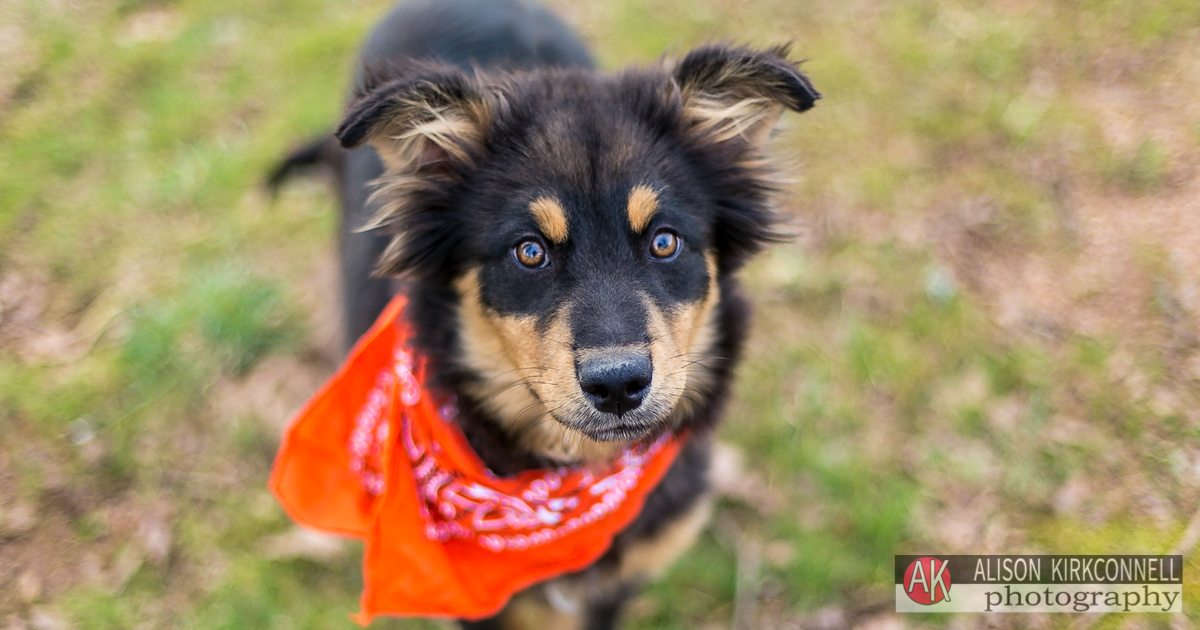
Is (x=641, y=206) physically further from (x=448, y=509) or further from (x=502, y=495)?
(x=448, y=509)

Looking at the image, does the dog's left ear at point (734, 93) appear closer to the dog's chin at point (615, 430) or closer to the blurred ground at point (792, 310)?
the blurred ground at point (792, 310)

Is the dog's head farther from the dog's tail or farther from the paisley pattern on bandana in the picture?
the dog's tail

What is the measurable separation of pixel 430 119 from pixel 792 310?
266 centimetres

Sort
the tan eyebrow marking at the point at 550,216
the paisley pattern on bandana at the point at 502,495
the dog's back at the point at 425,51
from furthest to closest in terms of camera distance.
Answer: the dog's back at the point at 425,51 → the paisley pattern on bandana at the point at 502,495 → the tan eyebrow marking at the point at 550,216

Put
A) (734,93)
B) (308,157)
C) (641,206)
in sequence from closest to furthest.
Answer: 1. (641,206)
2. (734,93)
3. (308,157)

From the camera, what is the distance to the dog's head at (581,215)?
238 centimetres

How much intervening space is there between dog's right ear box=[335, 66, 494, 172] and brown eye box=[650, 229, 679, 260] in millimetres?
667

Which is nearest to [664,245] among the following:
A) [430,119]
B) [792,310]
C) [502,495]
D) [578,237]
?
[578,237]

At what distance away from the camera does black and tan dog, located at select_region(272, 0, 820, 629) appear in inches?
94.3

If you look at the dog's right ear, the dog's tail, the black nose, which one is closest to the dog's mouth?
the black nose

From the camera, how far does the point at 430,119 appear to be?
2.61 metres

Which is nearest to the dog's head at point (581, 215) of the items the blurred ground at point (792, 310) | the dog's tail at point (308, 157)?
the blurred ground at point (792, 310)

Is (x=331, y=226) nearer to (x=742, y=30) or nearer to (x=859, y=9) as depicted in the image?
(x=742, y=30)

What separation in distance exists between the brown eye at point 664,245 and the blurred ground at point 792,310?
2.39 feet
